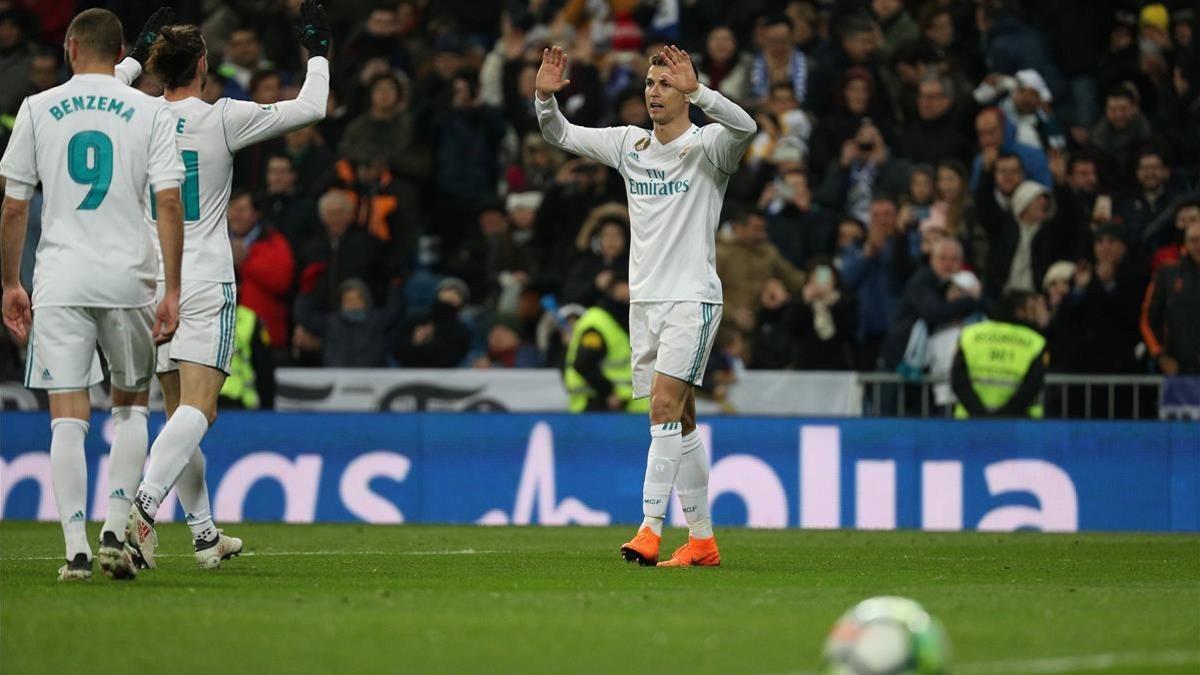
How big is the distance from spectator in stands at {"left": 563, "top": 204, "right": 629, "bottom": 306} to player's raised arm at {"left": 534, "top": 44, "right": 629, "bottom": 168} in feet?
20.0

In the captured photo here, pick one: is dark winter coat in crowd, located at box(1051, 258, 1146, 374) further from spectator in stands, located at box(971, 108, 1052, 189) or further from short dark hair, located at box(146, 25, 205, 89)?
short dark hair, located at box(146, 25, 205, 89)

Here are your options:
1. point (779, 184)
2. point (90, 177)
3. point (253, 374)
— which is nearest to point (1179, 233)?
point (779, 184)

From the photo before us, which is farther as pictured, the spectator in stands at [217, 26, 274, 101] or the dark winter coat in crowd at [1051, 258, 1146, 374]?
the spectator in stands at [217, 26, 274, 101]

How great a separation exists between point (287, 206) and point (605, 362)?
15.5 ft

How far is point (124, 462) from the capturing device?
31.9 feet

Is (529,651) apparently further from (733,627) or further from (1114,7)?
(1114,7)

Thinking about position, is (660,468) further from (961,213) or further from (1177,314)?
(961,213)

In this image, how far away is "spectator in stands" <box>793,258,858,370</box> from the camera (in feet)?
60.2

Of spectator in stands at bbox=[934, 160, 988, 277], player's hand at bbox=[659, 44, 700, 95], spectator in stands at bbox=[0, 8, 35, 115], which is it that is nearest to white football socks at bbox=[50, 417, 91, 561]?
player's hand at bbox=[659, 44, 700, 95]

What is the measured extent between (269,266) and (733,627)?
12.3 m

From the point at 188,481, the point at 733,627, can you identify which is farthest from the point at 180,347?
the point at 733,627

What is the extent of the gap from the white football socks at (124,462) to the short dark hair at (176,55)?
1.68 m

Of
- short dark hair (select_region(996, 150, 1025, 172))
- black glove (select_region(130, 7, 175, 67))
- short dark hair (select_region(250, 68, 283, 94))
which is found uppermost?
short dark hair (select_region(250, 68, 283, 94))

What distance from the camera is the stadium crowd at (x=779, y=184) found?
18.4 meters
